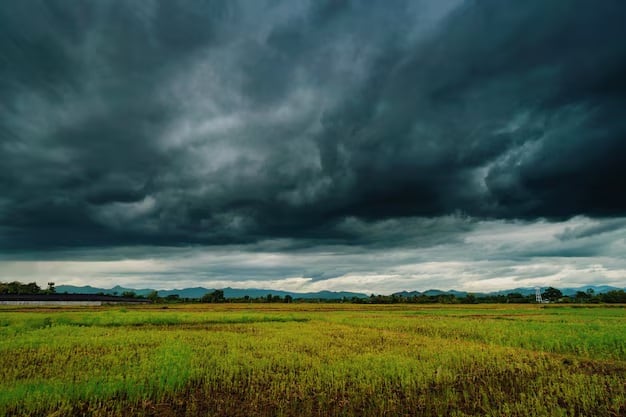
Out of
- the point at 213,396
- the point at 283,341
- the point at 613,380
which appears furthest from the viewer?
the point at 283,341

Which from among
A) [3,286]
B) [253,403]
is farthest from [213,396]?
[3,286]

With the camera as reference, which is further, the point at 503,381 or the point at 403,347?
the point at 403,347

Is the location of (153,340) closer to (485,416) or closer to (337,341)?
(337,341)

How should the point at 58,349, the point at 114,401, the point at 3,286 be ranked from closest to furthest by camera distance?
1. the point at 114,401
2. the point at 58,349
3. the point at 3,286

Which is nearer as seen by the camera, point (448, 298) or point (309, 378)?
point (309, 378)

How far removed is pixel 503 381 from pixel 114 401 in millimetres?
9678

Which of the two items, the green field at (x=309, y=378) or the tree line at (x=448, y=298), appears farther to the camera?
the tree line at (x=448, y=298)

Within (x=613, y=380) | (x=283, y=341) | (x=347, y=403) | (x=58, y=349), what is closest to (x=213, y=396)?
(x=347, y=403)

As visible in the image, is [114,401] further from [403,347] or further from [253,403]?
[403,347]

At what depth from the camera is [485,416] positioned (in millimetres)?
7023

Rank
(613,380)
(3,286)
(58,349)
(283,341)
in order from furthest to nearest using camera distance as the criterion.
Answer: (3,286)
(283,341)
(58,349)
(613,380)

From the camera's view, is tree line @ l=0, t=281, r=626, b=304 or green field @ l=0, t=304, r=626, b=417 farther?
tree line @ l=0, t=281, r=626, b=304

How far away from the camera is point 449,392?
8.46 metres

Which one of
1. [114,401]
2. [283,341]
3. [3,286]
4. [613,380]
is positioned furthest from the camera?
[3,286]
